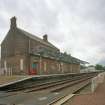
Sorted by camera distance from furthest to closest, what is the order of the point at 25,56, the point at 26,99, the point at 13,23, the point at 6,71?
1. the point at 13,23
2. the point at 6,71
3. the point at 25,56
4. the point at 26,99

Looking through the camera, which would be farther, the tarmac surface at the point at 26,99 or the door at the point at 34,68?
the door at the point at 34,68

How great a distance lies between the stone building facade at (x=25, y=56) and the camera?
33250mm

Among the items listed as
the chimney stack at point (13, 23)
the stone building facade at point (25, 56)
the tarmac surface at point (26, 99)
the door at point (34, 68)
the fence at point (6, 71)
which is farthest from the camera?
the chimney stack at point (13, 23)

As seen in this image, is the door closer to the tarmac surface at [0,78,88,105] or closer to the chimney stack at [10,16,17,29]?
the chimney stack at [10,16,17,29]

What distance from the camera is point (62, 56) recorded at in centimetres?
4553

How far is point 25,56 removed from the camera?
108ft

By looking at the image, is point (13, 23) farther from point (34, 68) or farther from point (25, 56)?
point (34, 68)

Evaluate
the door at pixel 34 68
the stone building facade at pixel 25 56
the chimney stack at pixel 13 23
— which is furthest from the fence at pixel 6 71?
the chimney stack at pixel 13 23

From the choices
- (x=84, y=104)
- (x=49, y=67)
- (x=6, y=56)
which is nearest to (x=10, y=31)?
(x=6, y=56)

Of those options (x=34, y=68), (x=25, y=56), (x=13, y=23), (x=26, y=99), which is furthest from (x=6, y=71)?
(x=26, y=99)

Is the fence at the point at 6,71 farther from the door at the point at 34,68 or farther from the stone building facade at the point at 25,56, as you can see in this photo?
the door at the point at 34,68

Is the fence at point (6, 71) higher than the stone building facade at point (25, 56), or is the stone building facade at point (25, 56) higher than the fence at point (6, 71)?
the stone building facade at point (25, 56)

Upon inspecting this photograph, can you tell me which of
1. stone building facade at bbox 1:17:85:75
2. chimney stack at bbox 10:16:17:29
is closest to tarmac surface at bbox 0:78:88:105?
stone building facade at bbox 1:17:85:75

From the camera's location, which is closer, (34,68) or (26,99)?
(26,99)
